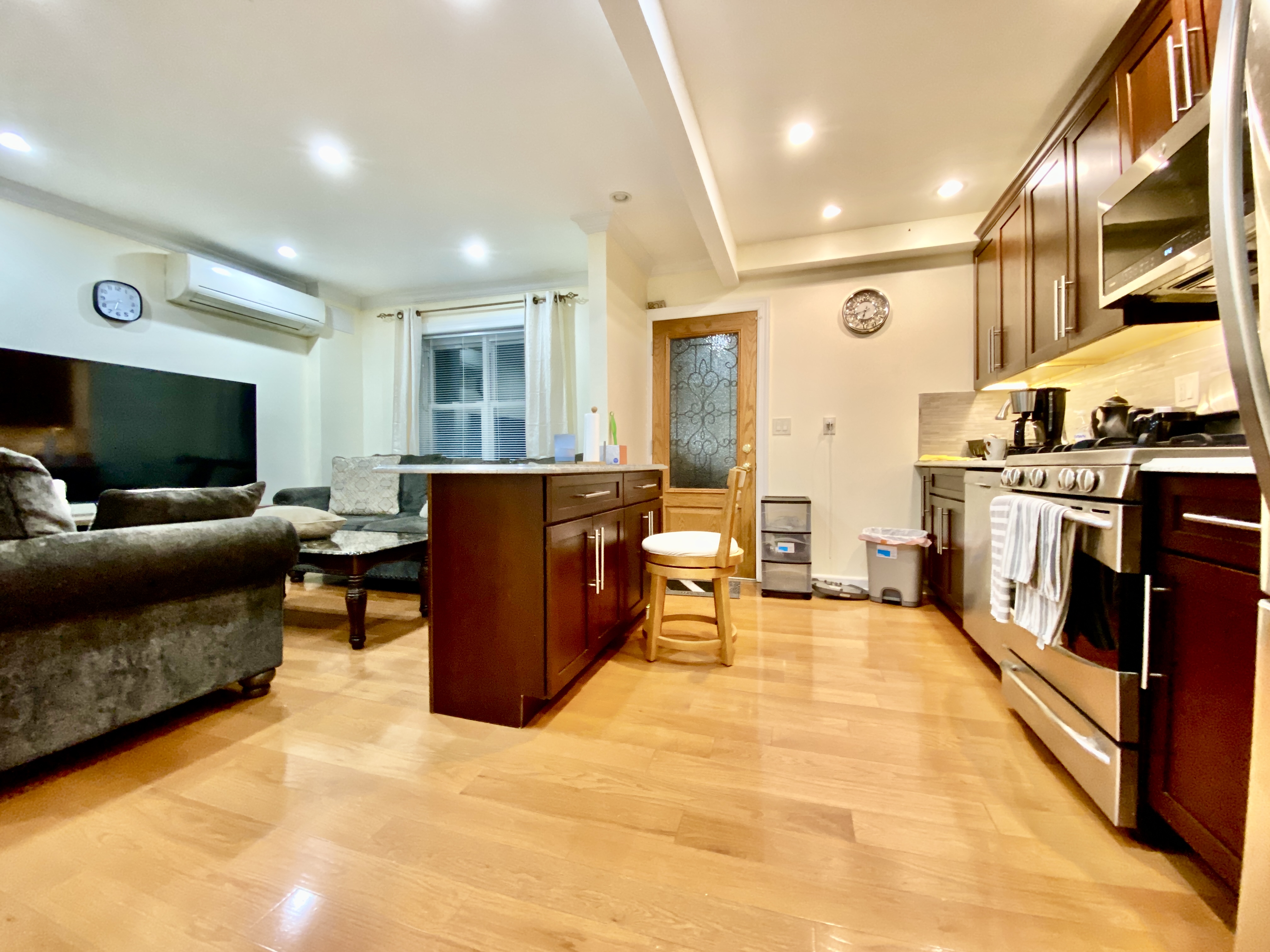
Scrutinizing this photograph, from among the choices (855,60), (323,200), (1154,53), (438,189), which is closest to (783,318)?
(855,60)

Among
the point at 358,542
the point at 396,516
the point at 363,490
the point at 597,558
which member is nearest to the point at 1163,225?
the point at 597,558

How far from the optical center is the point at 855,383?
3.48 m

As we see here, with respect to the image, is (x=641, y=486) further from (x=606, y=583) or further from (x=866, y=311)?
(x=866, y=311)

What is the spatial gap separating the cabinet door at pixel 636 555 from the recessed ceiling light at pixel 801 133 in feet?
6.50

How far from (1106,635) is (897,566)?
6.43 feet

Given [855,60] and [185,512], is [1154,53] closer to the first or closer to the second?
[855,60]

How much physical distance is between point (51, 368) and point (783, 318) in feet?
15.3

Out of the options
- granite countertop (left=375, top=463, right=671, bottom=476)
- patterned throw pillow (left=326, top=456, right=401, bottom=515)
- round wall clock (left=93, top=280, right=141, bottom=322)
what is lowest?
patterned throw pillow (left=326, top=456, right=401, bottom=515)

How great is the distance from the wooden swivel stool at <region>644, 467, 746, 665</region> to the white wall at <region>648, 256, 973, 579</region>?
1.62 m

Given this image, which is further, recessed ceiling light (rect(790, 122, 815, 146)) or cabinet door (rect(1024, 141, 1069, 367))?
recessed ceiling light (rect(790, 122, 815, 146))

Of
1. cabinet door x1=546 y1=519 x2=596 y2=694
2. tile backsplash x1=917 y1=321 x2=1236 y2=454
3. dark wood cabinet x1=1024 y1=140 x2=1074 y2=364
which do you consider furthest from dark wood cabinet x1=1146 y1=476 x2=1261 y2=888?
cabinet door x1=546 y1=519 x2=596 y2=694

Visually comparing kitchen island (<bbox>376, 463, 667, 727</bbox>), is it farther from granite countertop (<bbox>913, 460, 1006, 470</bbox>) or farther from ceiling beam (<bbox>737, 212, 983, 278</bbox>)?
ceiling beam (<bbox>737, 212, 983, 278</bbox>)

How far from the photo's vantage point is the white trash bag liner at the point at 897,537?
296 cm

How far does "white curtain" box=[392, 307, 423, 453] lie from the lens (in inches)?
177
